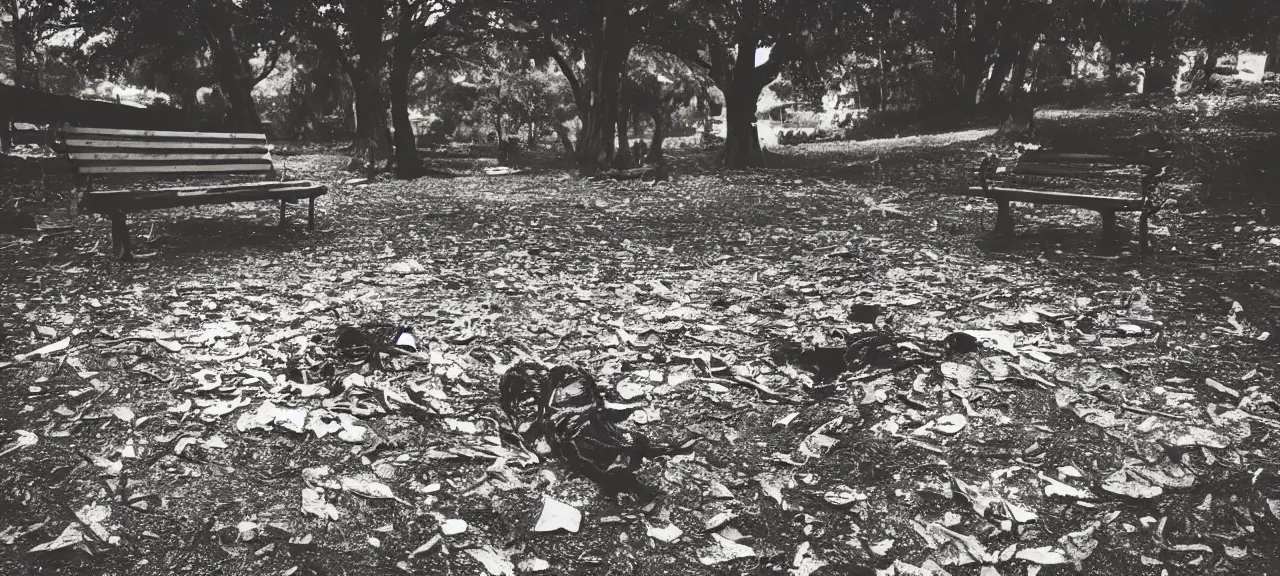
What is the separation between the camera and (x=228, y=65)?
2161 centimetres

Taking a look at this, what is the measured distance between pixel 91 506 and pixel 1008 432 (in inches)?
167

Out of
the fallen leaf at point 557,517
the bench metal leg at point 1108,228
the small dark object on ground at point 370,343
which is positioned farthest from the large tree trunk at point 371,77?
the fallen leaf at point 557,517

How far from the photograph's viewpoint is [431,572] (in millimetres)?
2953

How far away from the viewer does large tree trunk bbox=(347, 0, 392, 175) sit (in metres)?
17.0

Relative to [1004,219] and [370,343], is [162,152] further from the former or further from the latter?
[1004,219]

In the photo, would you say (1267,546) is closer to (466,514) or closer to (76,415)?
(466,514)

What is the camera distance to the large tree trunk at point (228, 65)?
20.1 m

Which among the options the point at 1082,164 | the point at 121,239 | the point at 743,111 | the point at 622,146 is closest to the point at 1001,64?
the point at 743,111

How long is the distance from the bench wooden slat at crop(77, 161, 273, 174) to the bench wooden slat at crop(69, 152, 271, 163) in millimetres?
81

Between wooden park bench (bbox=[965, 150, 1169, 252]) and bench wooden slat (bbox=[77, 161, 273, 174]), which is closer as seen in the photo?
wooden park bench (bbox=[965, 150, 1169, 252])

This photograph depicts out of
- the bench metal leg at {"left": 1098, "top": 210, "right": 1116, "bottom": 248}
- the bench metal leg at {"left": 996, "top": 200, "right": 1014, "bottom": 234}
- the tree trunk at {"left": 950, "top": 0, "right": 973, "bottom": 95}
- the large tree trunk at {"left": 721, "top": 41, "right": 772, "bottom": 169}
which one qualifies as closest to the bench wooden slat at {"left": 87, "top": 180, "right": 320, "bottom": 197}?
the bench metal leg at {"left": 996, "top": 200, "right": 1014, "bottom": 234}

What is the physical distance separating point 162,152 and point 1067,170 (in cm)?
976

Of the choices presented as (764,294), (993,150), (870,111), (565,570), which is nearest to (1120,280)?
(764,294)

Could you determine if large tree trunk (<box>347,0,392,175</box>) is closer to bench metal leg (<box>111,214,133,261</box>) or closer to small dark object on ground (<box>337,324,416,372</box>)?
bench metal leg (<box>111,214,133,261</box>)
